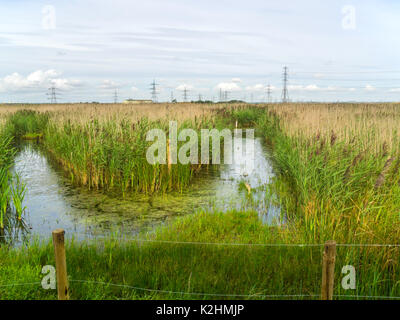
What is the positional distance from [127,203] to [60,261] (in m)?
4.00

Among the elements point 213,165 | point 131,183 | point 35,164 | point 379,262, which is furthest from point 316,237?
point 35,164

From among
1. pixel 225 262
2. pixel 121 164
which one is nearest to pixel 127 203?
pixel 121 164

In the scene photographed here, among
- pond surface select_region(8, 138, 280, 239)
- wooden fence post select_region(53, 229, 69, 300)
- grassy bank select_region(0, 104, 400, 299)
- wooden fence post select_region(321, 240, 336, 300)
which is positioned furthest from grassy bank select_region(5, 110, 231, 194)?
wooden fence post select_region(321, 240, 336, 300)

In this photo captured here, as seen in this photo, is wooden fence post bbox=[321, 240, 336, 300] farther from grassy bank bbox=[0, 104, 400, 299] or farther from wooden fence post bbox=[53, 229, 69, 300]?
wooden fence post bbox=[53, 229, 69, 300]

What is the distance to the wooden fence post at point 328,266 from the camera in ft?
7.50

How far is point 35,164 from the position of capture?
1027 centimetres

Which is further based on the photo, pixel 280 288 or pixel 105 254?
pixel 105 254

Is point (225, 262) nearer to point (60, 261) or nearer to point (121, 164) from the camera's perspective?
point (60, 261)

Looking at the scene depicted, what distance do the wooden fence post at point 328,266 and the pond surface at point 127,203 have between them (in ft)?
9.32

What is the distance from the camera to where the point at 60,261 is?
251 centimetres

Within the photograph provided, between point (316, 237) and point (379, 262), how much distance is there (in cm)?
73

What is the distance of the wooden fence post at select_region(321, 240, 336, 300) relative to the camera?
2.29m

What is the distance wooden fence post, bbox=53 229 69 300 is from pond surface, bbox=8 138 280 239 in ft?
7.80

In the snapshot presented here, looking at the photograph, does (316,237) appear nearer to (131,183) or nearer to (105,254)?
(105,254)
